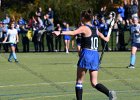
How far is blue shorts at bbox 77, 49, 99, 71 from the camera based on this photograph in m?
12.2

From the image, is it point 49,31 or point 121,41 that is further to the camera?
point 121,41

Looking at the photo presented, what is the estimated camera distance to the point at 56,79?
17.8 metres

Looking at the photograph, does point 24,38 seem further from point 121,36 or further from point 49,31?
point 121,36

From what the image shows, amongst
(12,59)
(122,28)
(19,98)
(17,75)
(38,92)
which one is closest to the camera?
(19,98)

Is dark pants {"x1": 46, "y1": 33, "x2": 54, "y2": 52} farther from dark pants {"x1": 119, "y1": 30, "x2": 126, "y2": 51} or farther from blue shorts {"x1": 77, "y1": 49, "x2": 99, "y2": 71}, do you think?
blue shorts {"x1": 77, "y1": 49, "x2": 99, "y2": 71}

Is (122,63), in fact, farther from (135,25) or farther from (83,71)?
(83,71)

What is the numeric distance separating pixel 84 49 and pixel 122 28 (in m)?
19.9

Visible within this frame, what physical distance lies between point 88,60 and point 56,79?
5692 millimetres

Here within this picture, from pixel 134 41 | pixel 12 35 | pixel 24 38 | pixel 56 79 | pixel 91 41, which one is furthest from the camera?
pixel 24 38

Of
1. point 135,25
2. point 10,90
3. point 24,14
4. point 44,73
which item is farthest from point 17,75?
point 24,14

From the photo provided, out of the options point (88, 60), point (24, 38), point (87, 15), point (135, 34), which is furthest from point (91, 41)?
point (24, 38)

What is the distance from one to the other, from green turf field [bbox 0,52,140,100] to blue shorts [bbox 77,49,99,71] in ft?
5.34

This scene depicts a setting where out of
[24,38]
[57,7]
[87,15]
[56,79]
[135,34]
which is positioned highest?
[87,15]

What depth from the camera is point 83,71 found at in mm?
12297
